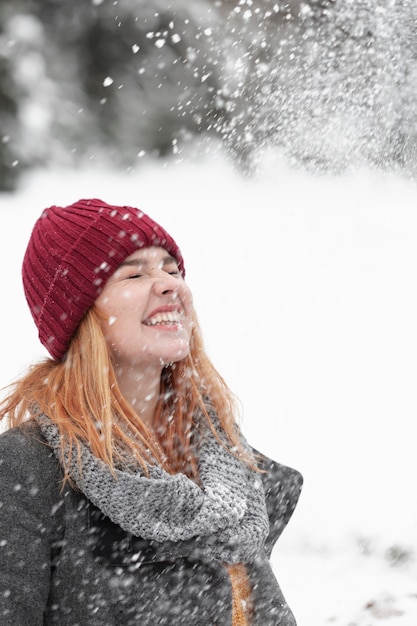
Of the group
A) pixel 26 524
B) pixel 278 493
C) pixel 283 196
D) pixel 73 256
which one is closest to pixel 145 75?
pixel 283 196

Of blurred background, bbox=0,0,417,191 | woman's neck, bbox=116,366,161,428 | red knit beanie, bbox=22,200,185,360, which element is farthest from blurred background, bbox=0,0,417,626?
red knit beanie, bbox=22,200,185,360

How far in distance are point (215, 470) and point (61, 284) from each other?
462mm

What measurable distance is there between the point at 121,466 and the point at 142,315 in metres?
0.27

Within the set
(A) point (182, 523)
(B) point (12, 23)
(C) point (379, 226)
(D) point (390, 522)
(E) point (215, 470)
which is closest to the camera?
(A) point (182, 523)

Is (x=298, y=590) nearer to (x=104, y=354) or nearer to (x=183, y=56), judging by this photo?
(x=104, y=354)

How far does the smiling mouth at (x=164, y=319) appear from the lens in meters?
1.23

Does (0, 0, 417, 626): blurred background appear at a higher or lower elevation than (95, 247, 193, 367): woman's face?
higher

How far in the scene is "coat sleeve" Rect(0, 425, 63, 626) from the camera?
3.30ft

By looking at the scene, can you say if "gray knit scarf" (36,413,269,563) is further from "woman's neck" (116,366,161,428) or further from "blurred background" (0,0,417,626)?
"blurred background" (0,0,417,626)

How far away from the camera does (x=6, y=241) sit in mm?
4148

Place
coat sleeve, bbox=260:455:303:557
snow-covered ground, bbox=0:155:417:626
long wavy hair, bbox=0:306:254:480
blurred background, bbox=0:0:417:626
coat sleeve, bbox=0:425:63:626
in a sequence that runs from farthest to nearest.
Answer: blurred background, bbox=0:0:417:626, snow-covered ground, bbox=0:155:417:626, coat sleeve, bbox=260:455:303:557, long wavy hair, bbox=0:306:254:480, coat sleeve, bbox=0:425:63:626

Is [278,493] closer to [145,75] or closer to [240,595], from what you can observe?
[240,595]

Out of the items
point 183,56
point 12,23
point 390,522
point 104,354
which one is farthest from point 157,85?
point 104,354

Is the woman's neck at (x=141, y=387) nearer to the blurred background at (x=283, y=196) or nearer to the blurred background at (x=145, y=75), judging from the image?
the blurred background at (x=283, y=196)
